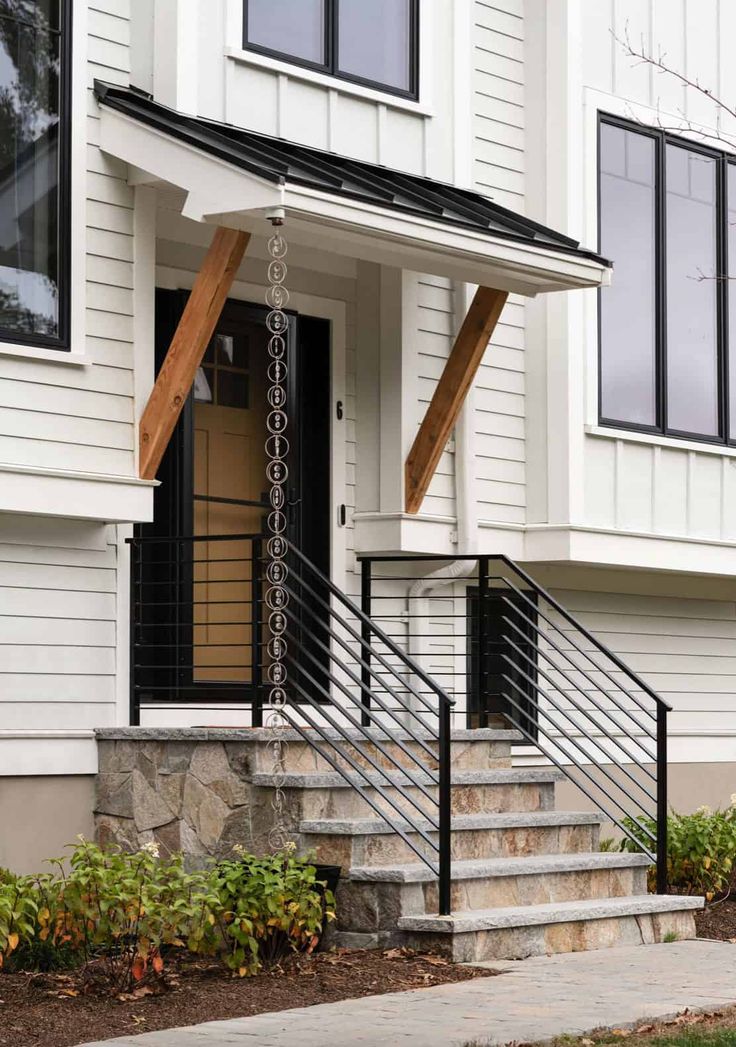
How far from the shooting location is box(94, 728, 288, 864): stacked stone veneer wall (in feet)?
28.9

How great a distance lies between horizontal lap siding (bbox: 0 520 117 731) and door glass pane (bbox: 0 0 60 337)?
4.05ft

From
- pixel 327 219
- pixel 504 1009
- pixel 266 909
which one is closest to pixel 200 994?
pixel 266 909

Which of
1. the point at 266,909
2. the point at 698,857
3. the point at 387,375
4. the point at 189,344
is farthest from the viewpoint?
the point at 387,375

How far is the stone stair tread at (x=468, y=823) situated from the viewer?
28.1 feet

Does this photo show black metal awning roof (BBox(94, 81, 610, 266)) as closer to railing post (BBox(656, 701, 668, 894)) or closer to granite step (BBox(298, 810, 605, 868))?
railing post (BBox(656, 701, 668, 894))

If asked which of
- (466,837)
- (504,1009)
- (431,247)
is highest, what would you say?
(431,247)

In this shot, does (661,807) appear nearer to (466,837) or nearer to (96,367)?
(466,837)

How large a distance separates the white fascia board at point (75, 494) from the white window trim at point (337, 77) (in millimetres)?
2671

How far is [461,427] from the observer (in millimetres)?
11398

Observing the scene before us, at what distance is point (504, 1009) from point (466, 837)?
2.23m

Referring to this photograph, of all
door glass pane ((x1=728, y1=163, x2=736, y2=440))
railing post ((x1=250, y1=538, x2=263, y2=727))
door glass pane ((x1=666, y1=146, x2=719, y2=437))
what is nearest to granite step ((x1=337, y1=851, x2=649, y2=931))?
railing post ((x1=250, y1=538, x2=263, y2=727))

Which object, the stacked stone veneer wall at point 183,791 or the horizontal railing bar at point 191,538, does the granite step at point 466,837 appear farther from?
the horizontal railing bar at point 191,538

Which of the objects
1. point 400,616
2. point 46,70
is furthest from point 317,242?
point 400,616

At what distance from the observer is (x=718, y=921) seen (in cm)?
995
